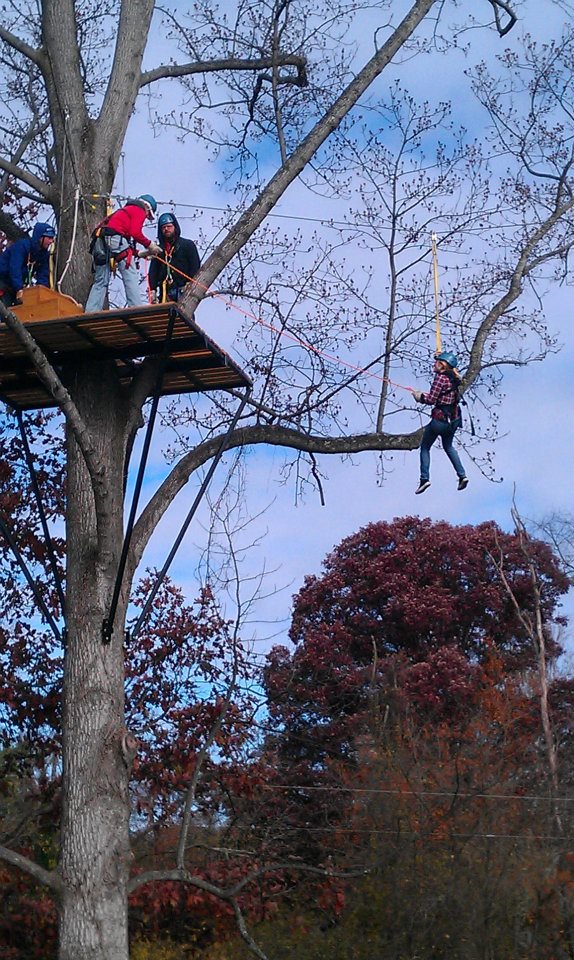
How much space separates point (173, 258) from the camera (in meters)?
10.3

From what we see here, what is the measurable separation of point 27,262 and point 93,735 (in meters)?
3.93

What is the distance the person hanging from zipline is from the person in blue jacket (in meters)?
3.28

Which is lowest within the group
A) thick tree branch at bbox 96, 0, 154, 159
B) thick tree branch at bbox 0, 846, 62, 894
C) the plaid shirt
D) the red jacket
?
thick tree branch at bbox 0, 846, 62, 894

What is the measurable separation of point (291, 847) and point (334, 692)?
24.7 feet

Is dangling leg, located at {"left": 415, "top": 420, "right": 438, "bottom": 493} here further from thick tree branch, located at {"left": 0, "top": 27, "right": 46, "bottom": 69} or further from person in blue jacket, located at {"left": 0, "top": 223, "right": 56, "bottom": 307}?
thick tree branch, located at {"left": 0, "top": 27, "right": 46, "bottom": 69}

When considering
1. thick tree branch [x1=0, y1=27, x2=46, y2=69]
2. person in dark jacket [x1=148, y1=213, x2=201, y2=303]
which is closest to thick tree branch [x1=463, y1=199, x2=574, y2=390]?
person in dark jacket [x1=148, y1=213, x2=201, y2=303]

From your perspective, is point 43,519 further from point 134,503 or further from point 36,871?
point 36,871

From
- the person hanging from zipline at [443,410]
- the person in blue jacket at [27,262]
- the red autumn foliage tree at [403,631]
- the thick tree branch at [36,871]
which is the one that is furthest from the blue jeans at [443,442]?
the red autumn foliage tree at [403,631]

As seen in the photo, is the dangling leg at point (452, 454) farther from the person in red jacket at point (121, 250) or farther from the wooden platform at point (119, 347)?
the person in red jacket at point (121, 250)

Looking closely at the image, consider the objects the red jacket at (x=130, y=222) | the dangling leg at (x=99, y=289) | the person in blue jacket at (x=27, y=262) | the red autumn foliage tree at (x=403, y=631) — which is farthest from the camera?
the red autumn foliage tree at (x=403, y=631)

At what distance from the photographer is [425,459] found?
33.4 ft

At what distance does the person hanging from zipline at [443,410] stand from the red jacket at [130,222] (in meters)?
2.61

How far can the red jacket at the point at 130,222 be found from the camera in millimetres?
9562

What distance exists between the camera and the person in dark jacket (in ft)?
33.7
